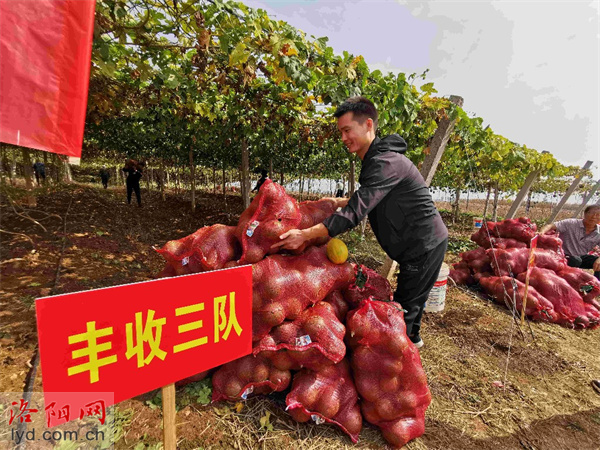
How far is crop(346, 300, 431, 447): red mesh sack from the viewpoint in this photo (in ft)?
5.93

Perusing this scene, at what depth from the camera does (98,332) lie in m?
1.04

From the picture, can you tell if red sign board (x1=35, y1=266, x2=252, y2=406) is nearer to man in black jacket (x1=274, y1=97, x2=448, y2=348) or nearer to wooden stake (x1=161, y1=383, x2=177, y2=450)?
Answer: wooden stake (x1=161, y1=383, x2=177, y2=450)

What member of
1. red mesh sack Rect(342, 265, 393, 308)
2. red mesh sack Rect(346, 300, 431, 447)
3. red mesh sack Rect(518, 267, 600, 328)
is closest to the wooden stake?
red mesh sack Rect(346, 300, 431, 447)

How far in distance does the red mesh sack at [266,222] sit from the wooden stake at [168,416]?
0.87 meters

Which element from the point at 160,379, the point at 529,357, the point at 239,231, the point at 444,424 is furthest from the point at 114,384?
the point at 529,357

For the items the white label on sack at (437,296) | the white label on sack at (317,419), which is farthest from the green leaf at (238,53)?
the white label on sack at (437,296)

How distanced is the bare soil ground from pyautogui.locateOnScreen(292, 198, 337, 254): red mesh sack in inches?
44.1

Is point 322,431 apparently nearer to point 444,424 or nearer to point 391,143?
point 444,424

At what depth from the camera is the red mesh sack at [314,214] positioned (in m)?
2.23

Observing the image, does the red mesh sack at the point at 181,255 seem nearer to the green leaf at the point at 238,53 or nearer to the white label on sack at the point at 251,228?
the white label on sack at the point at 251,228

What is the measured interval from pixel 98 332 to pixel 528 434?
106 inches

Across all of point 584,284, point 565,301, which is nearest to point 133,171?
point 565,301

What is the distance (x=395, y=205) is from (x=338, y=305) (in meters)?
0.86

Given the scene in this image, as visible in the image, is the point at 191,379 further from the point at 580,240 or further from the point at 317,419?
the point at 580,240
